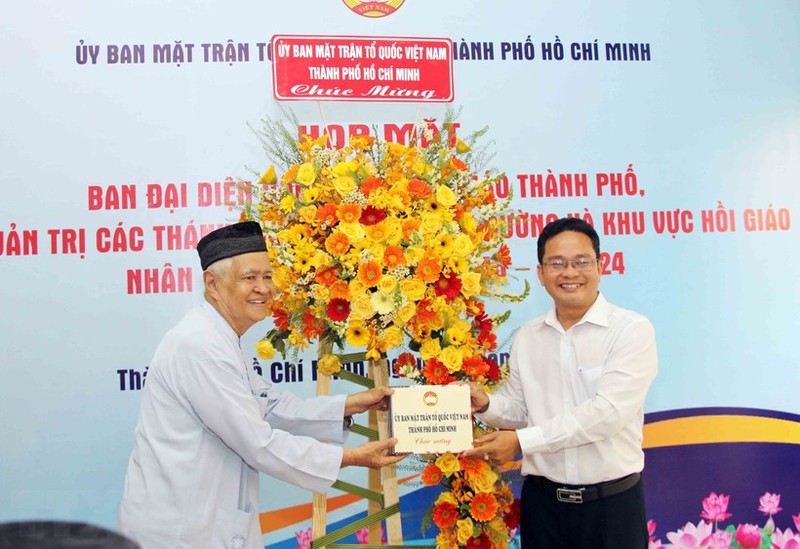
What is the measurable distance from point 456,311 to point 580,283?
460mm

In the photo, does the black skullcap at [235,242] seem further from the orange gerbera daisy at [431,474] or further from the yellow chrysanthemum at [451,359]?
the orange gerbera daisy at [431,474]

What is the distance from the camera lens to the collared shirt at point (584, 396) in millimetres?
2113

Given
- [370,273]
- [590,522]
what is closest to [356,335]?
[370,273]

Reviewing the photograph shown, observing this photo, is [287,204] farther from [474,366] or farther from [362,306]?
[474,366]

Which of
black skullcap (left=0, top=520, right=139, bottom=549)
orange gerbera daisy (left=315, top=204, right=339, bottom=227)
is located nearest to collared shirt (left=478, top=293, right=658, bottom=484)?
orange gerbera daisy (left=315, top=204, right=339, bottom=227)

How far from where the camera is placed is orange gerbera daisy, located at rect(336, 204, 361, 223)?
1.98 metres

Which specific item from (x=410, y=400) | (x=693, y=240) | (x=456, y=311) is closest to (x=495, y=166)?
(x=693, y=240)

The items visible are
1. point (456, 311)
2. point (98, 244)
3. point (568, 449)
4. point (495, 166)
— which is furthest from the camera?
point (495, 166)

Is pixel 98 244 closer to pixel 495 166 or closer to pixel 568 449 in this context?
pixel 495 166

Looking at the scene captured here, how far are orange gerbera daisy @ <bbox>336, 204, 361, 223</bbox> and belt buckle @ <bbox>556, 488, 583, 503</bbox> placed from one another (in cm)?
107

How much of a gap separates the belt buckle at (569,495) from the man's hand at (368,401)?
61 centimetres

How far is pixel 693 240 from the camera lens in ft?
10.6

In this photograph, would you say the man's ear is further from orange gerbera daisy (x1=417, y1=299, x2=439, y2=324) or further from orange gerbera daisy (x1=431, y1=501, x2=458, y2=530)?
orange gerbera daisy (x1=431, y1=501, x2=458, y2=530)

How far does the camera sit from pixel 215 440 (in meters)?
1.94
